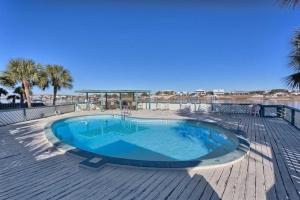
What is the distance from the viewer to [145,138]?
794 cm

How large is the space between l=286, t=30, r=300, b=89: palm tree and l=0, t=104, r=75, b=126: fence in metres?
10.0

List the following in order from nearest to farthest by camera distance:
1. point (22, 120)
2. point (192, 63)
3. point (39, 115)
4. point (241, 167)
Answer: point (241, 167), point (22, 120), point (39, 115), point (192, 63)

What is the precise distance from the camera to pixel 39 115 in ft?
34.2

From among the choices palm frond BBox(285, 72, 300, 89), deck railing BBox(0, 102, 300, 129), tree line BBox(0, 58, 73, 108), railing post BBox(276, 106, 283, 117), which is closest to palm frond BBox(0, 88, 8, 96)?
tree line BBox(0, 58, 73, 108)

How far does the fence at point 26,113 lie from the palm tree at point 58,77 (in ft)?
7.11

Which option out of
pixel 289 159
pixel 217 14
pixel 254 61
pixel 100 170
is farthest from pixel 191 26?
pixel 100 170

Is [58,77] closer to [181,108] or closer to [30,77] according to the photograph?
[30,77]

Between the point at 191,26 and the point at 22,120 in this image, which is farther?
the point at 191,26

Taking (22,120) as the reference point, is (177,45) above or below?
above

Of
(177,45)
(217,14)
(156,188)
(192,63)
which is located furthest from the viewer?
(192,63)

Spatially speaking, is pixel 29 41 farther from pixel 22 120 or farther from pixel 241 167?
pixel 241 167

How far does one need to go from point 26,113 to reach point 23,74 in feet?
9.86

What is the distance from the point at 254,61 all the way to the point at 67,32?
1884cm

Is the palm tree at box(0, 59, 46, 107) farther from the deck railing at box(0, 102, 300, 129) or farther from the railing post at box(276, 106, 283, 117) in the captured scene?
the railing post at box(276, 106, 283, 117)
